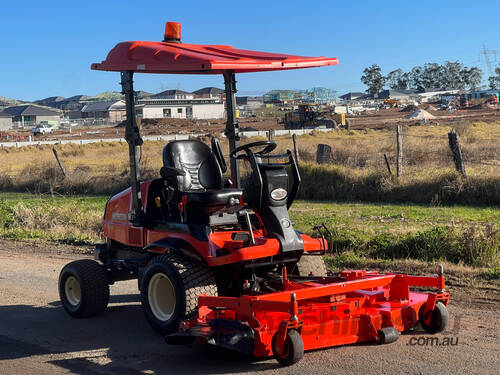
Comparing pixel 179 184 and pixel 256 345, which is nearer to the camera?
pixel 256 345

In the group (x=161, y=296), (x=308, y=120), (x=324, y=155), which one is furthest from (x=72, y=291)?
(x=308, y=120)

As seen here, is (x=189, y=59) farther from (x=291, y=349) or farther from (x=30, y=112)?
(x=30, y=112)

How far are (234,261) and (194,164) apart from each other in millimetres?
1521

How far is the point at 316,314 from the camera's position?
596 cm

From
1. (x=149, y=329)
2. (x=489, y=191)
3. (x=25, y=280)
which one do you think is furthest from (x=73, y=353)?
(x=489, y=191)

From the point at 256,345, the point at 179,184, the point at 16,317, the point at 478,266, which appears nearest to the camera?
the point at 256,345

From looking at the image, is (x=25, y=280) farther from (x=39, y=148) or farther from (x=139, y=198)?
(x=39, y=148)

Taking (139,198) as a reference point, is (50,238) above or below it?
below

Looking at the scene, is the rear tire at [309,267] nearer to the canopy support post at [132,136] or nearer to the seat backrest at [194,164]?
the seat backrest at [194,164]

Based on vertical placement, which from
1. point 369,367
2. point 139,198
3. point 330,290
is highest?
point 139,198

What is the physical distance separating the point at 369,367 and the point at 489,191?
10864 millimetres

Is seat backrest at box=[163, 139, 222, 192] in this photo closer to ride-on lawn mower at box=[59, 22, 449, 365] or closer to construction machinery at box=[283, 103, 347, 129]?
ride-on lawn mower at box=[59, 22, 449, 365]

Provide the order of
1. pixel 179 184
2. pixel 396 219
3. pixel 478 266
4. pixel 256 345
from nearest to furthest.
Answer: pixel 256 345 < pixel 179 184 < pixel 478 266 < pixel 396 219

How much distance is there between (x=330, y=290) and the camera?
5906mm
